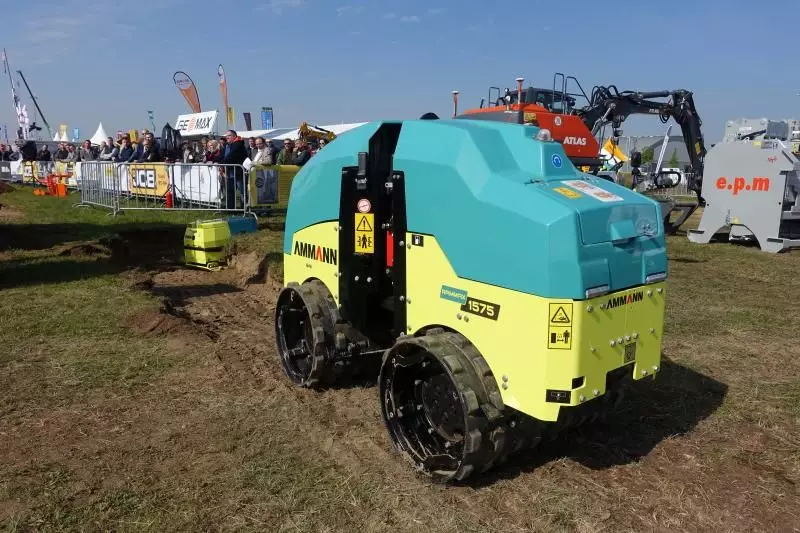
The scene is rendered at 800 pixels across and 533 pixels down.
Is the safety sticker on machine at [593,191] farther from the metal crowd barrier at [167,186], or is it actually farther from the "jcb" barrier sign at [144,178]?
the "jcb" barrier sign at [144,178]

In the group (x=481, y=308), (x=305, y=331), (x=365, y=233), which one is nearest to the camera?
(x=481, y=308)

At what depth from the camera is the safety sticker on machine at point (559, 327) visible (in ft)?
9.77

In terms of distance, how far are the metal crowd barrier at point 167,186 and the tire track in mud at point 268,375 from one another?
4.99 meters

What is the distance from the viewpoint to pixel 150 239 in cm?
1224

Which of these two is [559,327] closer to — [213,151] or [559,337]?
[559,337]

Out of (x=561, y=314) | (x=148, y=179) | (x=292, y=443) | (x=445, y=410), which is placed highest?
(x=148, y=179)

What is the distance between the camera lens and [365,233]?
4148 mm

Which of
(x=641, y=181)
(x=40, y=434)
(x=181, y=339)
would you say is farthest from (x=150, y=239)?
(x=641, y=181)

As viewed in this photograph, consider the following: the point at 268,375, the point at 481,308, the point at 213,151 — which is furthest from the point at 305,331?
the point at 213,151

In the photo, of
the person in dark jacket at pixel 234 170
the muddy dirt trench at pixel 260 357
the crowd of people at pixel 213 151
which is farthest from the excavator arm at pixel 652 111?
the muddy dirt trench at pixel 260 357

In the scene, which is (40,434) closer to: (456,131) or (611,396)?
(456,131)

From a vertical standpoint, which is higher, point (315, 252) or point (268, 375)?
point (315, 252)

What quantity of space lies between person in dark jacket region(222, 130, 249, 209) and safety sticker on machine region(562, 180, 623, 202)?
36.4ft

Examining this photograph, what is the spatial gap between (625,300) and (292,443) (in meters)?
2.26
